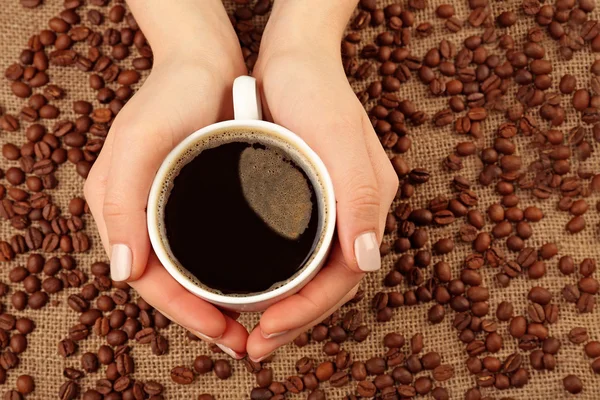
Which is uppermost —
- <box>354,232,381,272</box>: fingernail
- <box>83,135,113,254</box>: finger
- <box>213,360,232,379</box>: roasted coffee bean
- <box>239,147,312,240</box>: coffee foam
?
<box>239,147,312,240</box>: coffee foam

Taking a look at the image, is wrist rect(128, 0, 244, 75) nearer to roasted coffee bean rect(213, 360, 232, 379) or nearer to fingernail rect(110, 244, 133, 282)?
fingernail rect(110, 244, 133, 282)

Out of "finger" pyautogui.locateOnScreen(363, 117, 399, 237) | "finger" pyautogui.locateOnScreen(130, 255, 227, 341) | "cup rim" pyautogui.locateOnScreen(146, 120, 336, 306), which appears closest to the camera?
"cup rim" pyautogui.locateOnScreen(146, 120, 336, 306)

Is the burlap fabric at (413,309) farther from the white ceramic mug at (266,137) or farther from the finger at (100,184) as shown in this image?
the white ceramic mug at (266,137)

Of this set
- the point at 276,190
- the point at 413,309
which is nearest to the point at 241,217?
the point at 276,190

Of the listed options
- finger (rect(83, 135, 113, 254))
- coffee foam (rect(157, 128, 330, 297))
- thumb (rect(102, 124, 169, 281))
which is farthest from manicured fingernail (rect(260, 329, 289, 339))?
finger (rect(83, 135, 113, 254))

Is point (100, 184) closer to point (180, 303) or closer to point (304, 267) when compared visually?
point (180, 303)

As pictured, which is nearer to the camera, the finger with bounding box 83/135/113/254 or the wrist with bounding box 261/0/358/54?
the finger with bounding box 83/135/113/254

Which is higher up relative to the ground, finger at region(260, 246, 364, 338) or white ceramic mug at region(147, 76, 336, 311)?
white ceramic mug at region(147, 76, 336, 311)
